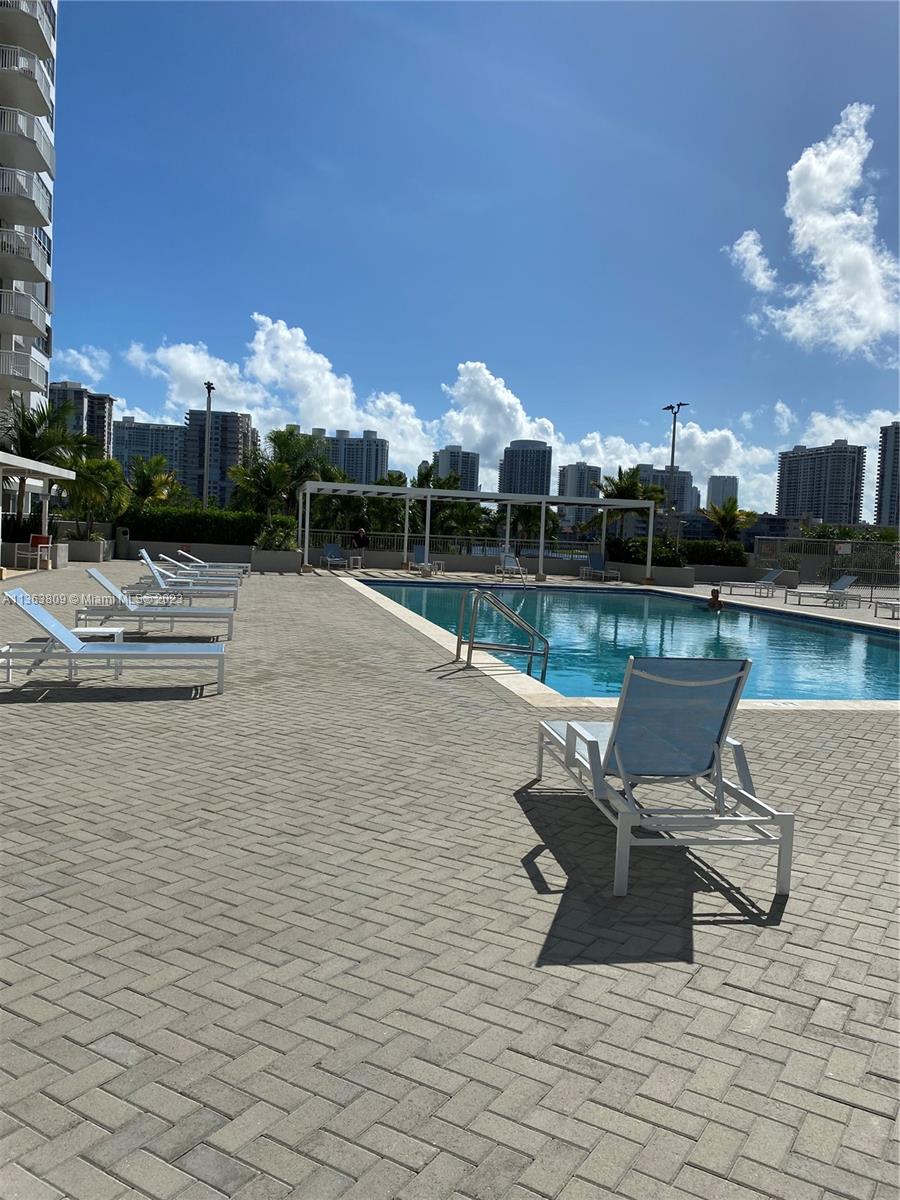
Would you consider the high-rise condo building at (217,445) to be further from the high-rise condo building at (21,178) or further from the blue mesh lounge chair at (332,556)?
the blue mesh lounge chair at (332,556)

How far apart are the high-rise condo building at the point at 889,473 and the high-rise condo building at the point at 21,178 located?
313ft

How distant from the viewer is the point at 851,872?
4148 millimetres

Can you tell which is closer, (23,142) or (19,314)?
(23,142)

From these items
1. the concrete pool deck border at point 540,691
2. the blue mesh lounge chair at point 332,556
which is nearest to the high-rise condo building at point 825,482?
the blue mesh lounge chair at point 332,556

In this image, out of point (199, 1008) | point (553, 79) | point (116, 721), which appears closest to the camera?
point (199, 1008)

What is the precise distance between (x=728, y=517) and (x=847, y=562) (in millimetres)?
11143

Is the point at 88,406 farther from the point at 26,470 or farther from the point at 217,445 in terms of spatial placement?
the point at 26,470

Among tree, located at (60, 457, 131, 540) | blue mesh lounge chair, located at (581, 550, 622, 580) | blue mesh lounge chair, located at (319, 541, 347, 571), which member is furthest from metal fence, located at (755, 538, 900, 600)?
tree, located at (60, 457, 131, 540)

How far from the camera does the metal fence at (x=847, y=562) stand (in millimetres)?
32312

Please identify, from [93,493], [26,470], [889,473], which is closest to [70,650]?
[26,470]

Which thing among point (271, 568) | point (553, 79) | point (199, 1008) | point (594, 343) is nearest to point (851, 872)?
point (199, 1008)

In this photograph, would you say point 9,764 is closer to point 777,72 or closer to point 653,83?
point 653,83

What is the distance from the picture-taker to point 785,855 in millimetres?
3824

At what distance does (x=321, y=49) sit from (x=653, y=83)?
19.1 ft
